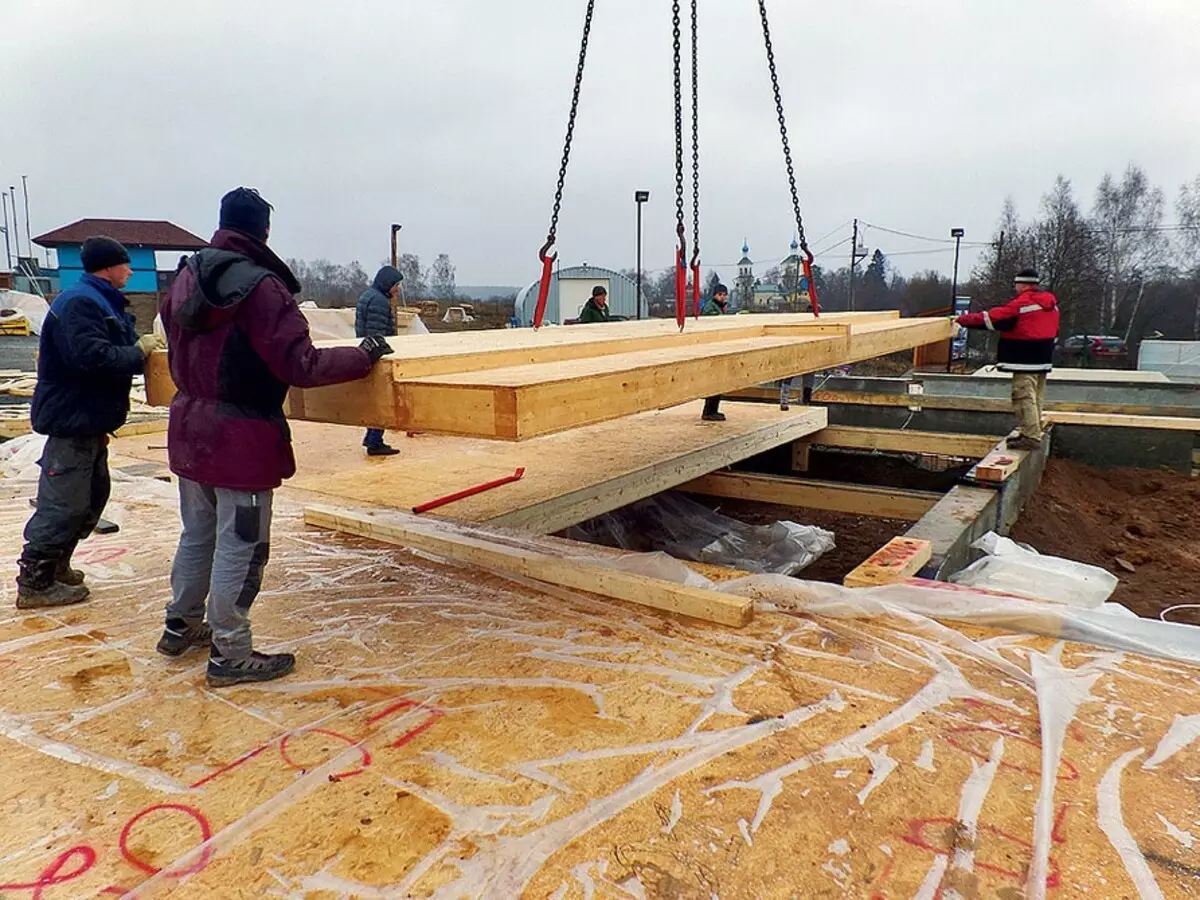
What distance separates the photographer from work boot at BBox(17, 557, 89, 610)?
3.35 meters

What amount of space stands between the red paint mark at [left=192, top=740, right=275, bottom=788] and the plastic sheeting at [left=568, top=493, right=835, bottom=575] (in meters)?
4.38

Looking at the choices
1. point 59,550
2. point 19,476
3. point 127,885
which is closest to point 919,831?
point 127,885

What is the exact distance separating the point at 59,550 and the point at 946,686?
3542mm

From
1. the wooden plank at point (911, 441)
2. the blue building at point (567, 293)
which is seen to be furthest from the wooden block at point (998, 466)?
the blue building at point (567, 293)

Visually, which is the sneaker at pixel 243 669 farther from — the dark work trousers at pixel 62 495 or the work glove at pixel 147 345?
the work glove at pixel 147 345

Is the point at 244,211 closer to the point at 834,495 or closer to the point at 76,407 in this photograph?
the point at 76,407

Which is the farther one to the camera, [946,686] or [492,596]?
[492,596]

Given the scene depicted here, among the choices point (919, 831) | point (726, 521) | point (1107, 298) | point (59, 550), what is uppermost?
point (1107, 298)

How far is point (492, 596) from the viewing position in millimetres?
3496

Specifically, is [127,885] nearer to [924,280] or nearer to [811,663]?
[811,663]

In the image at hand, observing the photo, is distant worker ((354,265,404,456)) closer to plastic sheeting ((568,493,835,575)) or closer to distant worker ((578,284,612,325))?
plastic sheeting ((568,493,835,575))

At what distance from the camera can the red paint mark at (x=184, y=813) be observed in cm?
182

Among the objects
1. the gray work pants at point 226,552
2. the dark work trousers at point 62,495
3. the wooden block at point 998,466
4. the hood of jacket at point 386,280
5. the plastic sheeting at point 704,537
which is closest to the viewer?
the gray work pants at point 226,552

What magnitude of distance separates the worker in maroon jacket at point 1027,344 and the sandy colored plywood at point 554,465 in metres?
1.80
